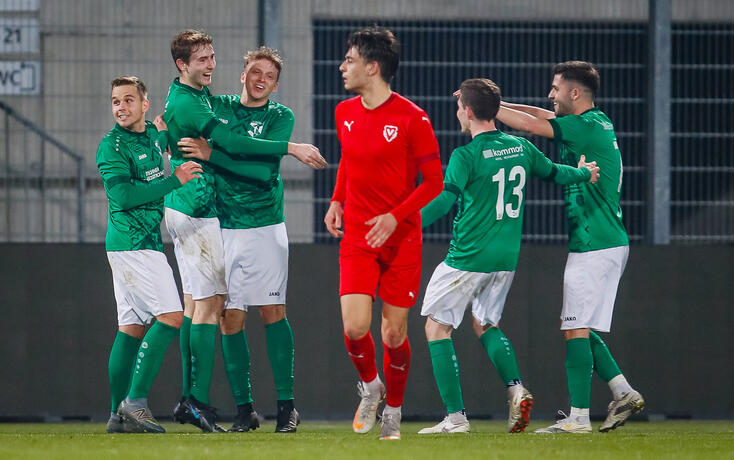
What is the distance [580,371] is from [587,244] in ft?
2.50

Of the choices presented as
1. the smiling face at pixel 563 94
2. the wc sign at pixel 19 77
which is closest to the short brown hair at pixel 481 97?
the smiling face at pixel 563 94

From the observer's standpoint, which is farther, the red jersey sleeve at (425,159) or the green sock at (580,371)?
the green sock at (580,371)

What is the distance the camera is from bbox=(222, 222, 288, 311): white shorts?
22.8ft

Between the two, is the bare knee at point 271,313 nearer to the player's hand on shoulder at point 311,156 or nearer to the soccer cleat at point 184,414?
the soccer cleat at point 184,414

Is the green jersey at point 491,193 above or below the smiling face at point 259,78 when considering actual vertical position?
below

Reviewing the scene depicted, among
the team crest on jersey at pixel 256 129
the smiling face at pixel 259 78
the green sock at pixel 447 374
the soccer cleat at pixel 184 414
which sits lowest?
the soccer cleat at pixel 184 414

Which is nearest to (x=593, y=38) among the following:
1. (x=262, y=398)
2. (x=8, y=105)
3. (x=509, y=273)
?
(x=509, y=273)

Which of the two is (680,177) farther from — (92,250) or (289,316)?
(92,250)

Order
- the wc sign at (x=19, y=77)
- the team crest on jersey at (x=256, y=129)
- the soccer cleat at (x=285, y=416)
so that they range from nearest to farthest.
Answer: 1. the soccer cleat at (x=285, y=416)
2. the team crest on jersey at (x=256, y=129)
3. the wc sign at (x=19, y=77)

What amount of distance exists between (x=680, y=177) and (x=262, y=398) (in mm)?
3873

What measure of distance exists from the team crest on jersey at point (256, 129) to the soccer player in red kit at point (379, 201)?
1074 mm

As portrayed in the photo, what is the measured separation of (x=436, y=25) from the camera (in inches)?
383

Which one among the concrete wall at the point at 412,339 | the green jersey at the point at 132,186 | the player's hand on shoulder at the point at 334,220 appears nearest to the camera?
the player's hand on shoulder at the point at 334,220

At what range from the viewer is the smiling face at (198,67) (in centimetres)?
700
